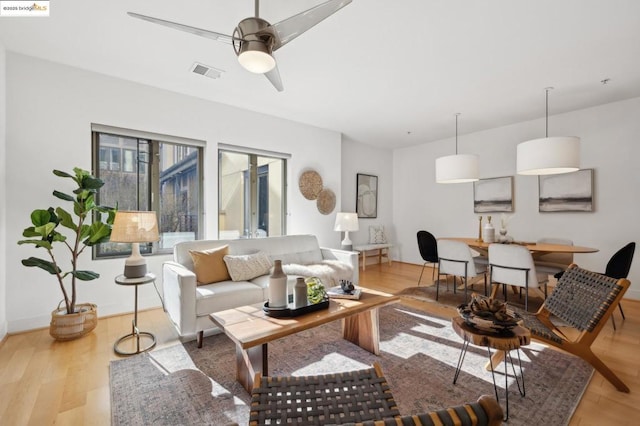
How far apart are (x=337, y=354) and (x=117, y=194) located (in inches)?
121

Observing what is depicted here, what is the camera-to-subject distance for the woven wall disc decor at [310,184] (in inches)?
196

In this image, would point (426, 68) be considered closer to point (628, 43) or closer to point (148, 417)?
point (628, 43)

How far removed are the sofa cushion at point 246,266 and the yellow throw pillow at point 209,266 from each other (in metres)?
0.07

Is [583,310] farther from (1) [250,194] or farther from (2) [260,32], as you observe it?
(1) [250,194]

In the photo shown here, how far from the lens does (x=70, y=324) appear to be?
2.63 m

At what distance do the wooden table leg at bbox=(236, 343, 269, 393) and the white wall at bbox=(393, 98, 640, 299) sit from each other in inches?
194

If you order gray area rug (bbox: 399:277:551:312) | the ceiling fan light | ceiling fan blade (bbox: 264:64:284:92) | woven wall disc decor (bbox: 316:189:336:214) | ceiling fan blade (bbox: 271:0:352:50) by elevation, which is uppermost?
ceiling fan blade (bbox: 271:0:352:50)

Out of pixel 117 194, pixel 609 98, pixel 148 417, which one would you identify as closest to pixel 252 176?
pixel 117 194

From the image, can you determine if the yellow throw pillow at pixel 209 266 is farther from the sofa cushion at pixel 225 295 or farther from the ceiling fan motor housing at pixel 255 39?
the ceiling fan motor housing at pixel 255 39

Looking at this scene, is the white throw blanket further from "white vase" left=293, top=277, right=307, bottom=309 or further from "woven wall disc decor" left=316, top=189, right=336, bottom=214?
"woven wall disc decor" left=316, top=189, right=336, bottom=214

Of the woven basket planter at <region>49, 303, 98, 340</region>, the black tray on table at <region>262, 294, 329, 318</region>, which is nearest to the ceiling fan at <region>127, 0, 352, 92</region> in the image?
the black tray on table at <region>262, 294, 329, 318</region>

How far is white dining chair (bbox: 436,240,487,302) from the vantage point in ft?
11.9

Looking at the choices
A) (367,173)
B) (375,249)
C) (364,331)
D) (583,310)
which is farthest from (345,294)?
(367,173)

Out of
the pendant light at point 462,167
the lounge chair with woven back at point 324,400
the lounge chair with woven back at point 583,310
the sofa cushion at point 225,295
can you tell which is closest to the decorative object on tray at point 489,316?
the lounge chair with woven back at point 583,310
